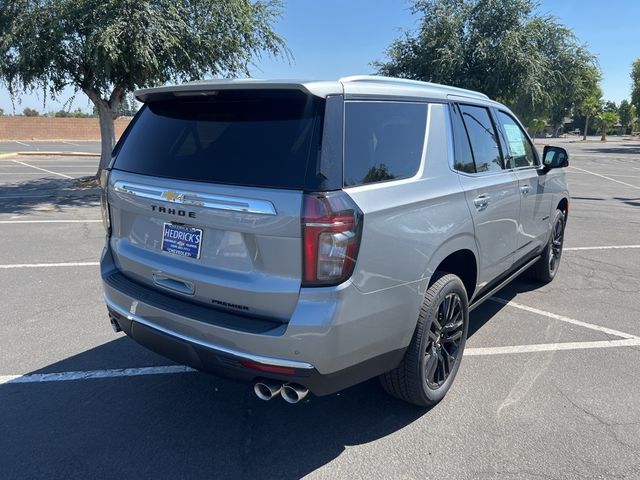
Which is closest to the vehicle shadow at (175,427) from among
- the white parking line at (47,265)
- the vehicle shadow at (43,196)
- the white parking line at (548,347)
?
the white parking line at (548,347)

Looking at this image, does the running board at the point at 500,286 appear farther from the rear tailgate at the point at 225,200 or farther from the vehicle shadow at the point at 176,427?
the rear tailgate at the point at 225,200

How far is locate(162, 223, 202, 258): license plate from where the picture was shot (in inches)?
103

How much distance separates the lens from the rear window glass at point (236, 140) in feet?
7.97

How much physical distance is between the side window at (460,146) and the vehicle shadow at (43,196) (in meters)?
9.40

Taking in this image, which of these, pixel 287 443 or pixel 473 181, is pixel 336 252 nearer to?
pixel 287 443

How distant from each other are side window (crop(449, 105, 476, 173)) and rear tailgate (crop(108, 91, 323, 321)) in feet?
4.40

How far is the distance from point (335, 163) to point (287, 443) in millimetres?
1636

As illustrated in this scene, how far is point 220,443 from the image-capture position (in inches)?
113

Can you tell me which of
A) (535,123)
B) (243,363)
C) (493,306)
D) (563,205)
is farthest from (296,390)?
(535,123)

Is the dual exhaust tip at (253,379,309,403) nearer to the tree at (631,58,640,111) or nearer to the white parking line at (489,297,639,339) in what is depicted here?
the white parking line at (489,297,639,339)

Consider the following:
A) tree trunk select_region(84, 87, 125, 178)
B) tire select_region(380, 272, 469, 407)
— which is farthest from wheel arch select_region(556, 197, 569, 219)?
tree trunk select_region(84, 87, 125, 178)

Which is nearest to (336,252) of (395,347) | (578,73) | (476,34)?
(395,347)

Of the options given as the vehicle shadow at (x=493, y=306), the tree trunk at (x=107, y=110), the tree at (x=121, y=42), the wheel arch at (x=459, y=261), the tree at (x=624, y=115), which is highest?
the tree at (x=624, y=115)

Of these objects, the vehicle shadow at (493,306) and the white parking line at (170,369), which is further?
the vehicle shadow at (493,306)
